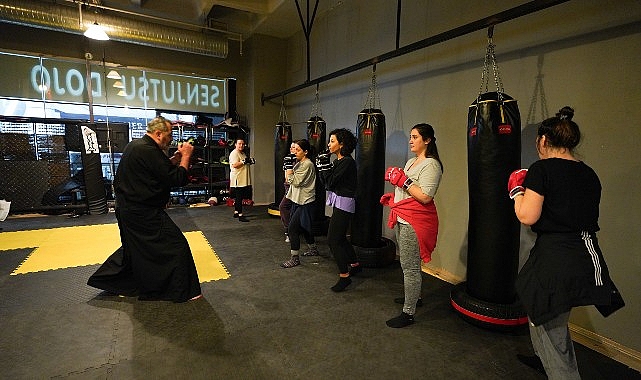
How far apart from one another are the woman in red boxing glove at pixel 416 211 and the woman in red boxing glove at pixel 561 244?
0.82m

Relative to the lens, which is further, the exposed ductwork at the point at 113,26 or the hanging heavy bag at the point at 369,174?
the exposed ductwork at the point at 113,26

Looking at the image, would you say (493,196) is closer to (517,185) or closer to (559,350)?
(517,185)

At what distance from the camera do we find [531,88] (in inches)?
113

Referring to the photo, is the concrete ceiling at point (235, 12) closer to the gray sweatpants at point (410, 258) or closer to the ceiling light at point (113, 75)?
the ceiling light at point (113, 75)

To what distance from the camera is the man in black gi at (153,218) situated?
276 centimetres

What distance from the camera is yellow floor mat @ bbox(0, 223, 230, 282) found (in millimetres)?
3764

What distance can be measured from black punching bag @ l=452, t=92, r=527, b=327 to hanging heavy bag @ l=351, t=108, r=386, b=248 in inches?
49.4

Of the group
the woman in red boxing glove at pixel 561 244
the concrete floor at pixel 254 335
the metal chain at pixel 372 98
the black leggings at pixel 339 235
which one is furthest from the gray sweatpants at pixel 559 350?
the metal chain at pixel 372 98

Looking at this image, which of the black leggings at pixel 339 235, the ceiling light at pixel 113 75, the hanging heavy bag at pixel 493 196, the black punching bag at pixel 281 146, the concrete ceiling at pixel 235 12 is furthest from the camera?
the ceiling light at pixel 113 75

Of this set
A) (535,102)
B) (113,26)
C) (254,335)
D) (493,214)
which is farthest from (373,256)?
(113,26)

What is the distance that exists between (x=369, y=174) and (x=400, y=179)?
1.22 m

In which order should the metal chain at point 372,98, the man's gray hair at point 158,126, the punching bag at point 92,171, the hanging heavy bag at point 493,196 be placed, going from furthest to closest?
the punching bag at point 92,171 → the metal chain at point 372,98 → the man's gray hair at point 158,126 → the hanging heavy bag at point 493,196

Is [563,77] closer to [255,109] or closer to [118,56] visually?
[255,109]

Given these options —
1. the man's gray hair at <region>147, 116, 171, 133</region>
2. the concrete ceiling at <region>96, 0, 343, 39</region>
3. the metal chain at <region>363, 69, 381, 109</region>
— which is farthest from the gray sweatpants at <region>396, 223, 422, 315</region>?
the concrete ceiling at <region>96, 0, 343, 39</region>
